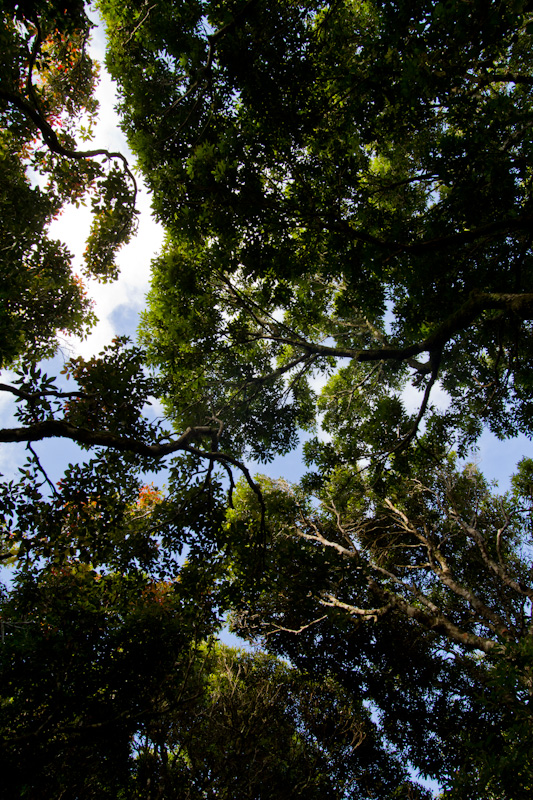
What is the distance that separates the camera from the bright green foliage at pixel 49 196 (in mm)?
5973

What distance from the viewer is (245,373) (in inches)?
390

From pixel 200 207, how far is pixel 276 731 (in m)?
13.1

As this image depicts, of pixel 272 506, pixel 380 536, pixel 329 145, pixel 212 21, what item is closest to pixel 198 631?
pixel 272 506

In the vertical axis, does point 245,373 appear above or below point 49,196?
below

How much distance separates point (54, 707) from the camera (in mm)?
5820

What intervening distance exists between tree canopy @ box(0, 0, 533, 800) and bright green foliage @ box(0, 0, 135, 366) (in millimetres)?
68

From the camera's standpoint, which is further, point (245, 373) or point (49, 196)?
point (245, 373)

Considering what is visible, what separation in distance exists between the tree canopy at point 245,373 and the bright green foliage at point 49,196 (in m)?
0.07

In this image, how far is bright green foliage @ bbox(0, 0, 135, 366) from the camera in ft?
19.6

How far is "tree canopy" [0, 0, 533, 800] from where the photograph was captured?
→ 5.43m

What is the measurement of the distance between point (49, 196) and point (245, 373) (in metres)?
5.58

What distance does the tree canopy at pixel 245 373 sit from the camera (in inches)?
214

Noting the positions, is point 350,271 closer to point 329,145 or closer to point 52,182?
point 329,145

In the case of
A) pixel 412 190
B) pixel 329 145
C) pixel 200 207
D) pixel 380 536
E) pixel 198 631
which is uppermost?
pixel 412 190
